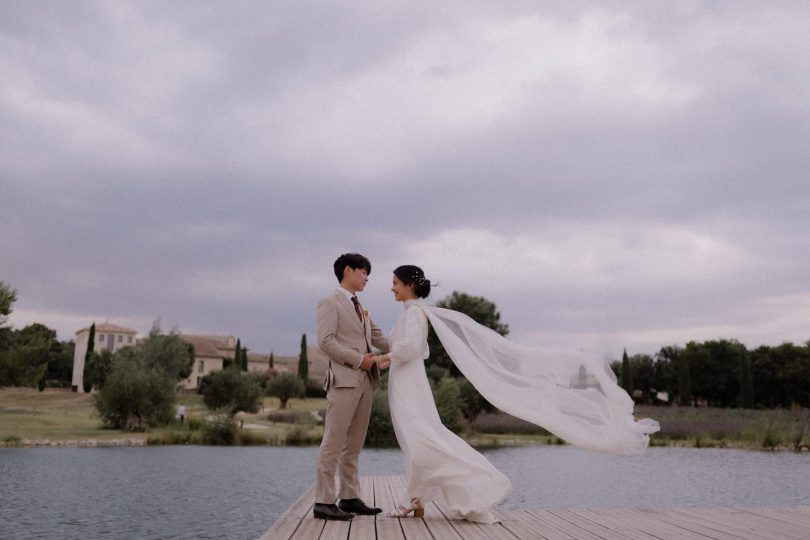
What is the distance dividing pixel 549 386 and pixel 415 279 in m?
1.55

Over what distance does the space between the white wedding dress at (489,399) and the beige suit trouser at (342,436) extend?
28 centimetres

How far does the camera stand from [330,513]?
209 inches

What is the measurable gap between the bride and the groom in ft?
0.83

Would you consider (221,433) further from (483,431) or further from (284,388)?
(284,388)

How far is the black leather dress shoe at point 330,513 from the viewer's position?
209 inches

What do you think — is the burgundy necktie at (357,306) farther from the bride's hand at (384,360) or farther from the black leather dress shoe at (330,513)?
the black leather dress shoe at (330,513)

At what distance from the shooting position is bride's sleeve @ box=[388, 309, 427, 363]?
17.9ft

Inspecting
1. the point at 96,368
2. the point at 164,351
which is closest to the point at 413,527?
the point at 164,351

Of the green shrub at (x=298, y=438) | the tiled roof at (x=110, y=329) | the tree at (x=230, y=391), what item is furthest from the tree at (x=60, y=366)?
the green shrub at (x=298, y=438)

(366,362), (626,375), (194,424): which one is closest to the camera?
(366,362)

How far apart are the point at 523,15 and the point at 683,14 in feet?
10.9

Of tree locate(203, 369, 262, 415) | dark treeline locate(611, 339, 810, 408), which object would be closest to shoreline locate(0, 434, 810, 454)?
tree locate(203, 369, 262, 415)

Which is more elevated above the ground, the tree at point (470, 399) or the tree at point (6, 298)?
the tree at point (6, 298)

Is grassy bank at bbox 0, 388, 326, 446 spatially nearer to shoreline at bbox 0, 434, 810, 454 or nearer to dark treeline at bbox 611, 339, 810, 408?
shoreline at bbox 0, 434, 810, 454
